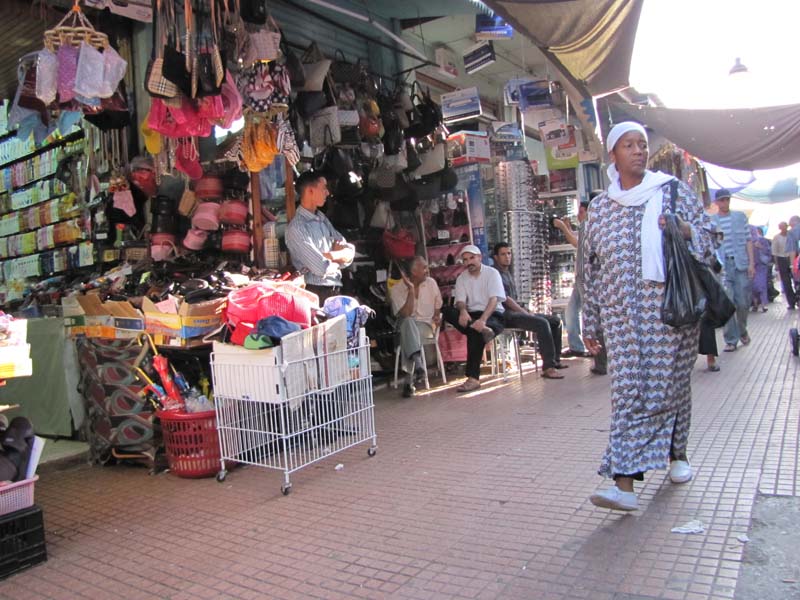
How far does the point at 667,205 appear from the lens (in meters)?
3.18

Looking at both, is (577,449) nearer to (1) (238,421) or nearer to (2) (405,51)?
(1) (238,421)

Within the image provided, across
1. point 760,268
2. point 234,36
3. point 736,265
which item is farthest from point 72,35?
point 760,268

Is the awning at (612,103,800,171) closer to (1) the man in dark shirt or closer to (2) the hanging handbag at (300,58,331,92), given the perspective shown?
(1) the man in dark shirt

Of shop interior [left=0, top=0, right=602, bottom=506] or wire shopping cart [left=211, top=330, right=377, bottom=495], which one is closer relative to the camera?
wire shopping cart [left=211, top=330, right=377, bottom=495]

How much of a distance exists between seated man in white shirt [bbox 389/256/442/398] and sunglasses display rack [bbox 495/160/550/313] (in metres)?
1.55

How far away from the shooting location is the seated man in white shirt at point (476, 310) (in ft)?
22.4

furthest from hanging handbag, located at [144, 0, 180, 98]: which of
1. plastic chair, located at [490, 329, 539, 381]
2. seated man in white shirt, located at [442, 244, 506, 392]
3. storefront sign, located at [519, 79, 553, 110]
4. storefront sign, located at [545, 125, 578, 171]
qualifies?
storefront sign, located at [545, 125, 578, 171]

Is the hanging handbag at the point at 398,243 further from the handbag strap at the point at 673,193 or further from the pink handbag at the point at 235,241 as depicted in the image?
the handbag strap at the point at 673,193

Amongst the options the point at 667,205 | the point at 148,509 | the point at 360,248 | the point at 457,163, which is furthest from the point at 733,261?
the point at 148,509

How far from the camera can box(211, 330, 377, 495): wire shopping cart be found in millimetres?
3906

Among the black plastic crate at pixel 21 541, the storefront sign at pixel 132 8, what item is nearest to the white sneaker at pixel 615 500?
the black plastic crate at pixel 21 541

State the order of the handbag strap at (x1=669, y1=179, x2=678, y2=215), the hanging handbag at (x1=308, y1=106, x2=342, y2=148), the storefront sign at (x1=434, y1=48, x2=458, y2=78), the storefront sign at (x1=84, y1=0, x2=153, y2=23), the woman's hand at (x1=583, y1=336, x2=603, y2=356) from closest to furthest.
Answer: the handbag strap at (x1=669, y1=179, x2=678, y2=215)
the woman's hand at (x1=583, y1=336, x2=603, y2=356)
the storefront sign at (x1=84, y1=0, x2=153, y2=23)
the hanging handbag at (x1=308, y1=106, x2=342, y2=148)
the storefront sign at (x1=434, y1=48, x2=458, y2=78)

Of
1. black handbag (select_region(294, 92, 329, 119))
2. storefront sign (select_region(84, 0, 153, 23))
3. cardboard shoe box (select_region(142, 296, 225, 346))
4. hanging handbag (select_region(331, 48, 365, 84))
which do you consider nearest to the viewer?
cardboard shoe box (select_region(142, 296, 225, 346))

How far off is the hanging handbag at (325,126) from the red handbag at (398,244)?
158 cm
